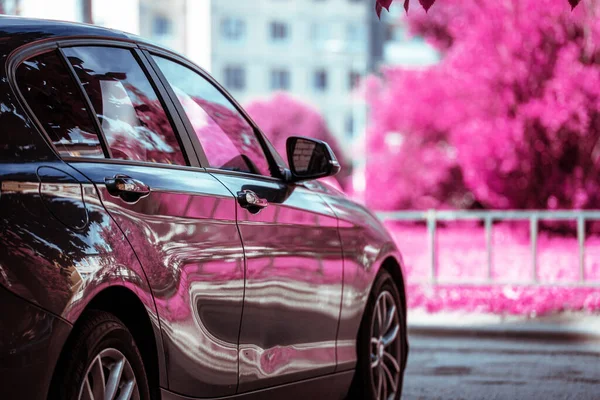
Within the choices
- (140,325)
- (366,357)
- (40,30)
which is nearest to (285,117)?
(366,357)

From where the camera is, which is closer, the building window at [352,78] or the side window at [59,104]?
the side window at [59,104]

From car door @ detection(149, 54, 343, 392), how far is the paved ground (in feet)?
8.01

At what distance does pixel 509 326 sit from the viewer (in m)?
12.5

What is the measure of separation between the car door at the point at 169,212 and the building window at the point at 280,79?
294ft

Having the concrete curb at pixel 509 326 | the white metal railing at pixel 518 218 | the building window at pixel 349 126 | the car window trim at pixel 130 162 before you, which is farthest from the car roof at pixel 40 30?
the building window at pixel 349 126

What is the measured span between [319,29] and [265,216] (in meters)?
90.6

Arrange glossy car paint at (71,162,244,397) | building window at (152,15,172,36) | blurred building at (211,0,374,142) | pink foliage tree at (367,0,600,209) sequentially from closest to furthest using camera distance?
glossy car paint at (71,162,244,397)
pink foliage tree at (367,0,600,209)
building window at (152,15,172,36)
blurred building at (211,0,374,142)

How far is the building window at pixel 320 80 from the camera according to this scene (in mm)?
94688

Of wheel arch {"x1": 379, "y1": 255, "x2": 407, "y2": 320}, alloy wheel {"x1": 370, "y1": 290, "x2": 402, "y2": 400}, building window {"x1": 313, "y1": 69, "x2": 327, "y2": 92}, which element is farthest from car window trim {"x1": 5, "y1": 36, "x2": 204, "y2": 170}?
building window {"x1": 313, "y1": 69, "x2": 327, "y2": 92}

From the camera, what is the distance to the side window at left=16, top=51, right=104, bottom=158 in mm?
4117

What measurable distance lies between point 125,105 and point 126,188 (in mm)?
640

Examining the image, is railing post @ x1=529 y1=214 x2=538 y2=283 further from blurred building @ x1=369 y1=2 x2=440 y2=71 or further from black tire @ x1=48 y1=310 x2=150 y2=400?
blurred building @ x1=369 y1=2 x2=440 y2=71

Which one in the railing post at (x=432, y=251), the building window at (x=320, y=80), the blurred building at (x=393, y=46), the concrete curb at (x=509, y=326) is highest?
the blurred building at (x=393, y=46)

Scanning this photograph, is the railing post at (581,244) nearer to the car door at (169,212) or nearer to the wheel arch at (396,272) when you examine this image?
the wheel arch at (396,272)
